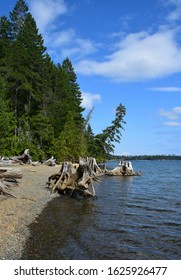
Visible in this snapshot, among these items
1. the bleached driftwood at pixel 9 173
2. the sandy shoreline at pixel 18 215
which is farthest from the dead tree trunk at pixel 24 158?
the bleached driftwood at pixel 9 173

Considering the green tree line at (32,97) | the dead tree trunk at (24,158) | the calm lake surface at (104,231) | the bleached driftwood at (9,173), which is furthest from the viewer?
the green tree line at (32,97)

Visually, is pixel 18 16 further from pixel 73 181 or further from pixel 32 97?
pixel 73 181

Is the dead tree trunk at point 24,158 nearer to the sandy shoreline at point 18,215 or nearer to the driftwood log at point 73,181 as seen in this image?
the driftwood log at point 73,181

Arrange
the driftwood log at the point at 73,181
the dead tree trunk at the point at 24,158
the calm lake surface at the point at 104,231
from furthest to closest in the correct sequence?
the dead tree trunk at the point at 24,158 → the driftwood log at the point at 73,181 → the calm lake surface at the point at 104,231

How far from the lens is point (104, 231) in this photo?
13.0m

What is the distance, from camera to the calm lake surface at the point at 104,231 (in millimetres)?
10188

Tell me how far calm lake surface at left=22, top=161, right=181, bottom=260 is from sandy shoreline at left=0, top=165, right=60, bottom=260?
337 millimetres

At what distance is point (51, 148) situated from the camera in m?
53.5

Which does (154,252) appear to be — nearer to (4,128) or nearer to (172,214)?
(172,214)

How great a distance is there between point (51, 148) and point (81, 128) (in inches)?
667

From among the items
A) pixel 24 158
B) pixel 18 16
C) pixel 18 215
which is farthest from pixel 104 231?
pixel 18 16

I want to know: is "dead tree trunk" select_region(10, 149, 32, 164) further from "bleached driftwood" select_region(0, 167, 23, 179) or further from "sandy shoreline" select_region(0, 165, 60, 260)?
"bleached driftwood" select_region(0, 167, 23, 179)

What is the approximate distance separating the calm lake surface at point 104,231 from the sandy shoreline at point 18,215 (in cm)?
34
